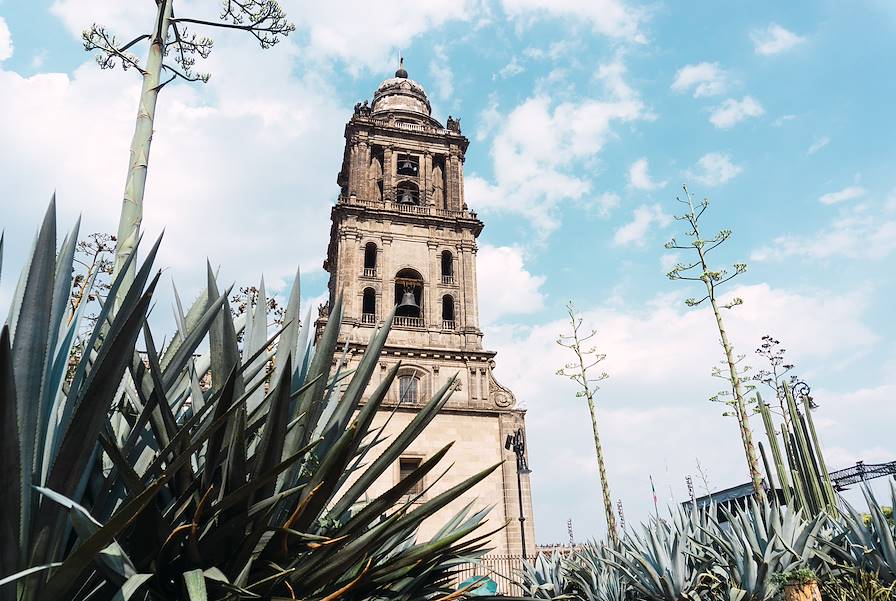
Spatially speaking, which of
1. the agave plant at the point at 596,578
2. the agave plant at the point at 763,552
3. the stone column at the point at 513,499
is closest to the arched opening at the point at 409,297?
the stone column at the point at 513,499

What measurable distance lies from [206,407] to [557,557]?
31.6ft

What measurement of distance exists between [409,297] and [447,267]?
2411 mm

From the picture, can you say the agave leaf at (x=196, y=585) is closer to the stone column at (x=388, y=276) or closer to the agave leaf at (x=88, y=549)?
the agave leaf at (x=88, y=549)

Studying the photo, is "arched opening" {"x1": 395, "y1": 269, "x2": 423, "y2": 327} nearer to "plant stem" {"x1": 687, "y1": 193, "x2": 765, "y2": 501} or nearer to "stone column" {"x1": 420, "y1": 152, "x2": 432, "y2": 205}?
"stone column" {"x1": 420, "y1": 152, "x2": 432, "y2": 205}

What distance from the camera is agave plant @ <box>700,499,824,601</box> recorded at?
18.9 ft

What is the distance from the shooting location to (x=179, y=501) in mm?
1731

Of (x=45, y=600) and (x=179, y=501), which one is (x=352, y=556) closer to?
(x=179, y=501)

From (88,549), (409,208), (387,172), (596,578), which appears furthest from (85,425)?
(387,172)

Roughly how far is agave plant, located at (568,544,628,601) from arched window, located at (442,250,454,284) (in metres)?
12.8

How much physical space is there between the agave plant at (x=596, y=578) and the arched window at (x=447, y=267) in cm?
1283

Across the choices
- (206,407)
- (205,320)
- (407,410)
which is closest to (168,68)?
(205,320)

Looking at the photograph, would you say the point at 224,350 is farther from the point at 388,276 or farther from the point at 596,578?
the point at 388,276

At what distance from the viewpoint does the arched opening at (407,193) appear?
23.0 metres

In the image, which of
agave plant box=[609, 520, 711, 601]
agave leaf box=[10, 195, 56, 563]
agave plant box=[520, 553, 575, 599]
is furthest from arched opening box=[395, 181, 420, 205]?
agave leaf box=[10, 195, 56, 563]
